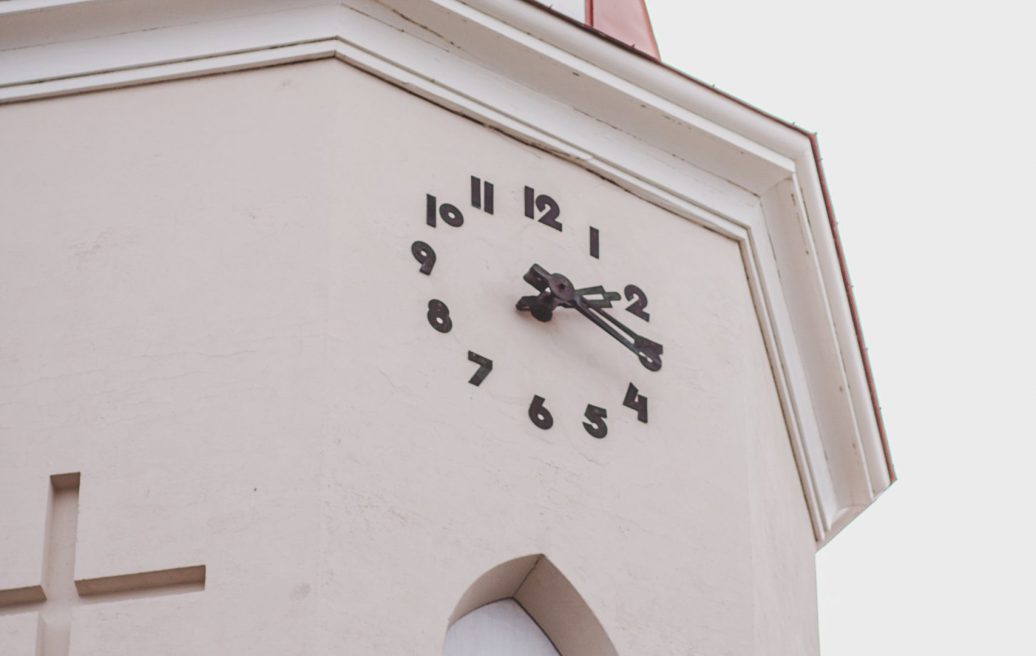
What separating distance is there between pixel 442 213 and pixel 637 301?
1.00m

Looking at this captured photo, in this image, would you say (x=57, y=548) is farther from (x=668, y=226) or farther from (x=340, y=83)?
(x=668, y=226)

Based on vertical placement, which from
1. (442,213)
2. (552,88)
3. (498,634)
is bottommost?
(498,634)

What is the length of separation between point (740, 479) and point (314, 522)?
90.2 inches

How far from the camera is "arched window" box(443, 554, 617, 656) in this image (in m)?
11.6

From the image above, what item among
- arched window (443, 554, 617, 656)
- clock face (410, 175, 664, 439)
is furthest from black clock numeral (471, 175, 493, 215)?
arched window (443, 554, 617, 656)

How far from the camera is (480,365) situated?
39.0 feet

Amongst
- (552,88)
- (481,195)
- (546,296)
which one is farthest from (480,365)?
(552,88)

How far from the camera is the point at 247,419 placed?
11.3 metres

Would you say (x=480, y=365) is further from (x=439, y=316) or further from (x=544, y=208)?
(x=544, y=208)

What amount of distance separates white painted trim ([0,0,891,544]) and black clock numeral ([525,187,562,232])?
0.97 feet

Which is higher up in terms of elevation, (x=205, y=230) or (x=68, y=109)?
(x=68, y=109)

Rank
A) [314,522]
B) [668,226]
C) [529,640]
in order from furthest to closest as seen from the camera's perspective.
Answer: [668,226] < [529,640] < [314,522]

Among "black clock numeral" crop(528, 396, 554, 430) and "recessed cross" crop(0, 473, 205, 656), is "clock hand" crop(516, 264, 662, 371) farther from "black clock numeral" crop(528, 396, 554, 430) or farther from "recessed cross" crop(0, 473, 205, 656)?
"recessed cross" crop(0, 473, 205, 656)

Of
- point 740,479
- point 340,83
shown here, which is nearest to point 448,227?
point 340,83
